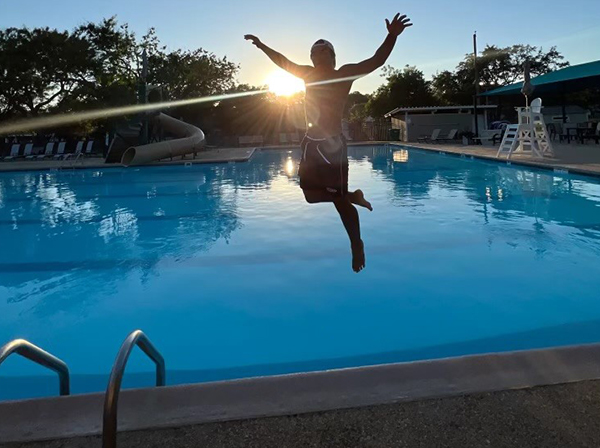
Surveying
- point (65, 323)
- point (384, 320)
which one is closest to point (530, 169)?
point (384, 320)

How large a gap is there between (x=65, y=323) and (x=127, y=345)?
157 inches

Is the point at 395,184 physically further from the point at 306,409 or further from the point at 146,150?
the point at 306,409

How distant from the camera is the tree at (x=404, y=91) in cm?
3672

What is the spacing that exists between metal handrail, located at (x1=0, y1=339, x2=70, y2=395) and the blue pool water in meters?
1.65

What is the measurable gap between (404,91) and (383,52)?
120 feet

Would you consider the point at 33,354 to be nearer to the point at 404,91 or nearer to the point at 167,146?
the point at 167,146

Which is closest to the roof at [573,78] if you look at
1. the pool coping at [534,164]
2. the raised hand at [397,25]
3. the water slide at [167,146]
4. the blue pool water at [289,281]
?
the pool coping at [534,164]

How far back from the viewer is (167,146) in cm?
A: 2012

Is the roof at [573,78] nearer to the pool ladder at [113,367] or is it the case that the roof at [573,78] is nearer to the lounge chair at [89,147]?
the lounge chair at [89,147]

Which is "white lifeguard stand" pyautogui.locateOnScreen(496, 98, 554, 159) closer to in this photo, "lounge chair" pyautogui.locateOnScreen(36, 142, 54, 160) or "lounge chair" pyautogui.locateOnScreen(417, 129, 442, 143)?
"lounge chair" pyautogui.locateOnScreen(417, 129, 442, 143)

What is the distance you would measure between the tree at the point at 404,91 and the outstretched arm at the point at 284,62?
3612 centimetres

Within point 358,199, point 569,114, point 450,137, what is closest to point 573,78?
point 450,137

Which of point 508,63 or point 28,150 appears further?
point 508,63

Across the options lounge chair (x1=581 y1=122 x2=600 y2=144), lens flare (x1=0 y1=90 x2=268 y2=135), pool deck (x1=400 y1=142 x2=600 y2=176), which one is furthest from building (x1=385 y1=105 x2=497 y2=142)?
pool deck (x1=400 y1=142 x2=600 y2=176)
